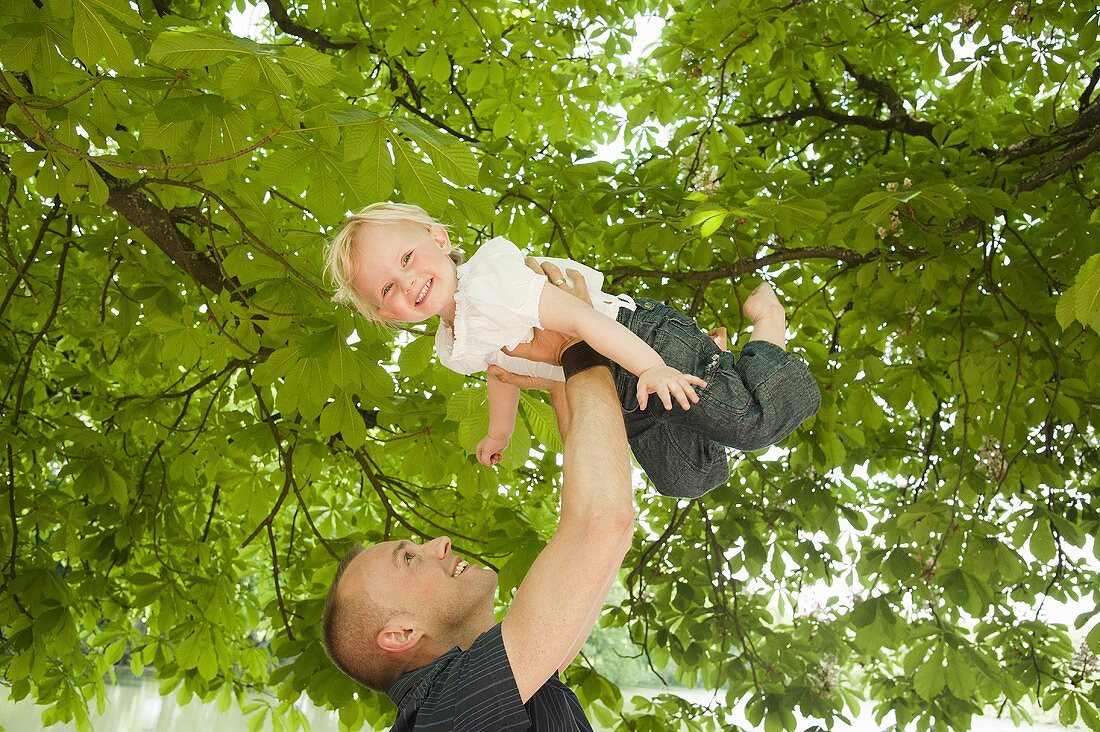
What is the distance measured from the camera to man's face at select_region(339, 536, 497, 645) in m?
1.89

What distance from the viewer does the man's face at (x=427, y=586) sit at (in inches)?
74.6

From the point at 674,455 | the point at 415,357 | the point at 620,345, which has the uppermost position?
the point at 415,357

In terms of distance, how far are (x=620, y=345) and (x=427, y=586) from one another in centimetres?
70

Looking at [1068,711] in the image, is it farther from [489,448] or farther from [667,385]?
[667,385]

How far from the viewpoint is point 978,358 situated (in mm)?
3477

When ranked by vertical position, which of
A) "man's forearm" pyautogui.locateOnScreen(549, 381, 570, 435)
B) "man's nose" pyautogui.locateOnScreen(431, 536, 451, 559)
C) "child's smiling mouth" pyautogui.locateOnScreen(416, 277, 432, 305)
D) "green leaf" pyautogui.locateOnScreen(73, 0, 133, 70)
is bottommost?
"man's nose" pyautogui.locateOnScreen(431, 536, 451, 559)

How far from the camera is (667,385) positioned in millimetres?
1540

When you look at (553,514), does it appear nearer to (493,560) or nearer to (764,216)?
(493,560)

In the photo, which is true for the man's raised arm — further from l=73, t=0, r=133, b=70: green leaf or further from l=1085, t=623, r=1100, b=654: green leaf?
l=1085, t=623, r=1100, b=654: green leaf

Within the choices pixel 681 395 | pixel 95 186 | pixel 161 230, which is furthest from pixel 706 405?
pixel 161 230

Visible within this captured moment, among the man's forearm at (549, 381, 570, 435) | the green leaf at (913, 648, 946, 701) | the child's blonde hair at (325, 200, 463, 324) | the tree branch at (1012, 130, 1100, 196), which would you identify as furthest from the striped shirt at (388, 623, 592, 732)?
the tree branch at (1012, 130, 1100, 196)

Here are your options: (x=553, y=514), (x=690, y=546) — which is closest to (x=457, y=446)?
(x=690, y=546)

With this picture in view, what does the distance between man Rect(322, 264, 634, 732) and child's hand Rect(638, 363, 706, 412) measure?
5 centimetres

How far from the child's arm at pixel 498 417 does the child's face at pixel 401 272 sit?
1.07 feet
